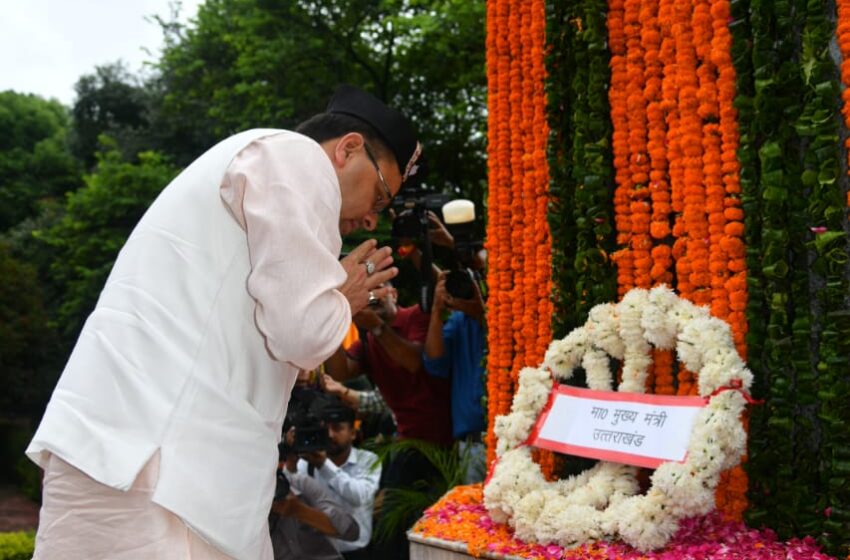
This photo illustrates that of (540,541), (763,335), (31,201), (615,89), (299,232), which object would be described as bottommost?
(540,541)

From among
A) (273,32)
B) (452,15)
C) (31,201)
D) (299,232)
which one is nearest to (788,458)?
(299,232)

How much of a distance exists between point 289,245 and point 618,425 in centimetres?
170

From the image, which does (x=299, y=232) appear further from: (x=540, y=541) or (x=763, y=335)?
(x=763, y=335)

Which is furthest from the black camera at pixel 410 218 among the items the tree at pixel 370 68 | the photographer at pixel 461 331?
the tree at pixel 370 68

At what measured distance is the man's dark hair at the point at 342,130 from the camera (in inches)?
95.8

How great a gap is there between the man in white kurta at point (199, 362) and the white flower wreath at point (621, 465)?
4.26 ft

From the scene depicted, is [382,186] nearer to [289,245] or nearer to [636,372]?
[289,245]

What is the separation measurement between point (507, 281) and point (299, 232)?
81.8 inches

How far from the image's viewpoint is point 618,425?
3.19m

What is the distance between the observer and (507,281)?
3.91m

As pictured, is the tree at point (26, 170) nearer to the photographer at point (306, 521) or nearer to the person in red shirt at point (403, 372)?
the person in red shirt at point (403, 372)

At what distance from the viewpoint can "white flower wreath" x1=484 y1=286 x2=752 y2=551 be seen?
281cm

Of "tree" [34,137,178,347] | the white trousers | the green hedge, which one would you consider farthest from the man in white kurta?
"tree" [34,137,178,347]

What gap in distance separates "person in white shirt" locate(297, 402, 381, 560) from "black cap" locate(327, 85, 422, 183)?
2.72 meters
